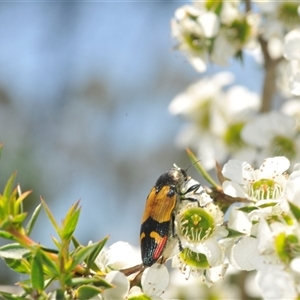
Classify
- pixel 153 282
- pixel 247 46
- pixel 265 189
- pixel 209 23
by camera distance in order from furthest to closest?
pixel 247 46
pixel 209 23
pixel 265 189
pixel 153 282

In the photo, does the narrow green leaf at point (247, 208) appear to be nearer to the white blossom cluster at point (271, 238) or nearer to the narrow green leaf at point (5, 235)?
the white blossom cluster at point (271, 238)

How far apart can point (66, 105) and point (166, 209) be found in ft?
10.2

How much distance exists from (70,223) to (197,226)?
0.86ft

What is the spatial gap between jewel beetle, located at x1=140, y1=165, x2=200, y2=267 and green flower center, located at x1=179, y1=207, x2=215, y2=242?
0.07ft

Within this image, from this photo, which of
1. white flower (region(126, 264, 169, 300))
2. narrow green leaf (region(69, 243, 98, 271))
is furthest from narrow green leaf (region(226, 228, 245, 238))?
narrow green leaf (region(69, 243, 98, 271))

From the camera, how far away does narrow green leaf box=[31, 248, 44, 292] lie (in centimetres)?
78

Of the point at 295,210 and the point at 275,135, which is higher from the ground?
the point at 275,135

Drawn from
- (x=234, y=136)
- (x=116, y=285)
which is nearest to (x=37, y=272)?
(x=116, y=285)

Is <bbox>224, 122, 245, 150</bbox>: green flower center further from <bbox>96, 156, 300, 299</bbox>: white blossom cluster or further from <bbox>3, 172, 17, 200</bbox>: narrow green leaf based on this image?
<bbox>3, 172, 17, 200</bbox>: narrow green leaf

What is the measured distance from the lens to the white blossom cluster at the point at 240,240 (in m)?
0.82

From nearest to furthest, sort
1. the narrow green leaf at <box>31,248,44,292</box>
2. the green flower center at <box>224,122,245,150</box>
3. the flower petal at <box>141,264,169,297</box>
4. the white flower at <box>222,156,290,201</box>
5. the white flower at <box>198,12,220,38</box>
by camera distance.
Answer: the narrow green leaf at <box>31,248,44,292</box> → the flower petal at <box>141,264,169,297</box> → the white flower at <box>222,156,290,201</box> → the white flower at <box>198,12,220,38</box> → the green flower center at <box>224,122,245,150</box>

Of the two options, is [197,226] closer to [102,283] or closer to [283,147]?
[102,283]

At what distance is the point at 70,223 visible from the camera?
82cm

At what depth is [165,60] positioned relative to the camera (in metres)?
4.73
